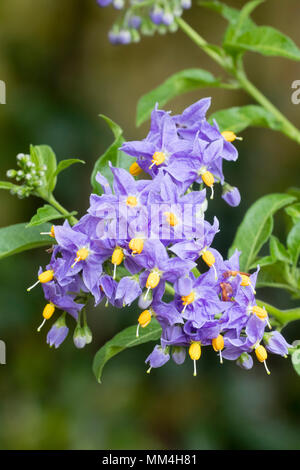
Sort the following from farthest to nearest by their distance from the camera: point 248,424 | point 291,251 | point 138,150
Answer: point 248,424 < point 291,251 < point 138,150

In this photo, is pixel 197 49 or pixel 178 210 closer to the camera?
pixel 178 210

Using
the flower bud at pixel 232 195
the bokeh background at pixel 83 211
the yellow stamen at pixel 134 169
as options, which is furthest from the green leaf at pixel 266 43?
the bokeh background at pixel 83 211

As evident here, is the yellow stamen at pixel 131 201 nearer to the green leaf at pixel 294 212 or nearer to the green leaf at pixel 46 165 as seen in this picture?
the green leaf at pixel 46 165

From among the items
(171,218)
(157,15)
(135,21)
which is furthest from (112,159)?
(135,21)

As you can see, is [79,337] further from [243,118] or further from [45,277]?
[243,118]
